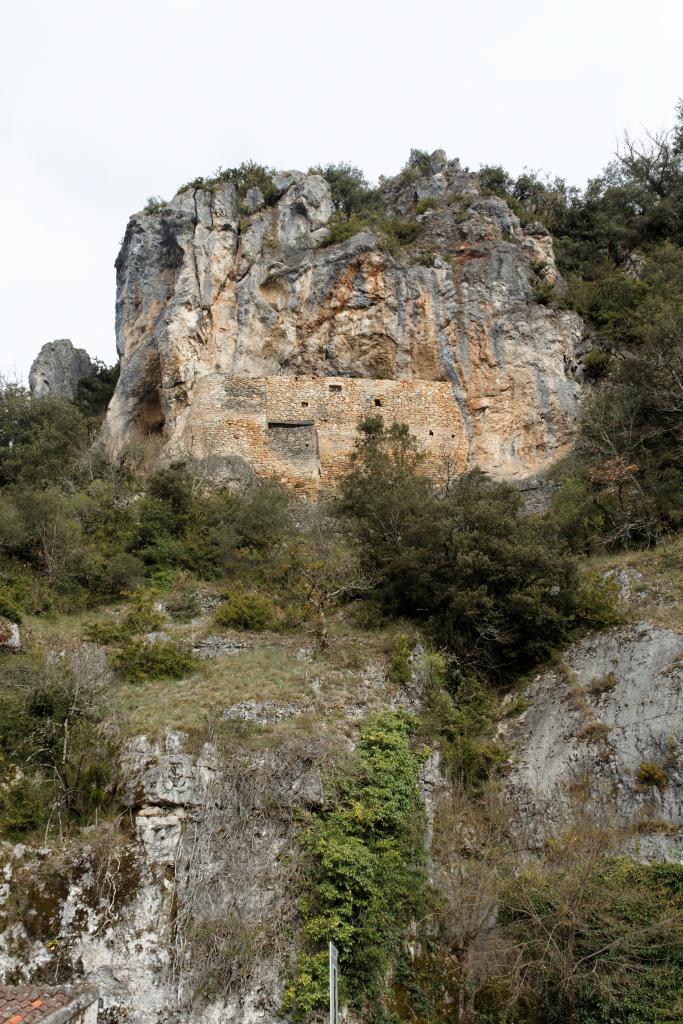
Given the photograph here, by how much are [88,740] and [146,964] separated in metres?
3.46

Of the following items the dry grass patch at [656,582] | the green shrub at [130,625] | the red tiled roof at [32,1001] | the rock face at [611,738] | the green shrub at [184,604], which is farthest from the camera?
the green shrub at [184,604]

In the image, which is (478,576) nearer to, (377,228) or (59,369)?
(377,228)

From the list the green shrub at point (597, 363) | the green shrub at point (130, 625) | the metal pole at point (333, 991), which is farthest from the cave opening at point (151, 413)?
the metal pole at point (333, 991)

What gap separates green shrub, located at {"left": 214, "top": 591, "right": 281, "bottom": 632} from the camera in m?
17.7

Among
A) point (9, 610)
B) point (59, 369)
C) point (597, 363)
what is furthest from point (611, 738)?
point (59, 369)

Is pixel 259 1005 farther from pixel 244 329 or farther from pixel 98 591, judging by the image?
pixel 244 329

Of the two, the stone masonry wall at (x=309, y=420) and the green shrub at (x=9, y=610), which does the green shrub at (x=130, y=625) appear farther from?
the stone masonry wall at (x=309, y=420)

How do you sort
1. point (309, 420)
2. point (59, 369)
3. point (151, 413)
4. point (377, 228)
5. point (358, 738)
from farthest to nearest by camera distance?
1. point (59, 369)
2. point (377, 228)
3. point (151, 413)
4. point (309, 420)
5. point (358, 738)

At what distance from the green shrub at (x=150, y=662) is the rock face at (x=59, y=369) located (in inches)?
851

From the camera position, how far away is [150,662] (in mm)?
15594

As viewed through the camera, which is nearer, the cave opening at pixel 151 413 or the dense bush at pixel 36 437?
the dense bush at pixel 36 437

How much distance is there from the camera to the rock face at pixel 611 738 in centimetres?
1247

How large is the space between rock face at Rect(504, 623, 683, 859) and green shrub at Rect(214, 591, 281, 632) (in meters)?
5.65

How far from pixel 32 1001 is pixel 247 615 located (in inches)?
351
